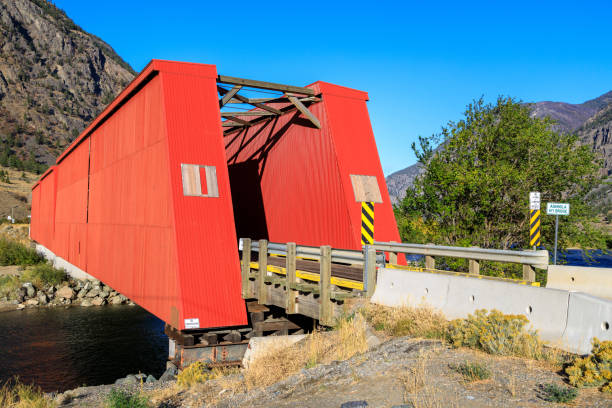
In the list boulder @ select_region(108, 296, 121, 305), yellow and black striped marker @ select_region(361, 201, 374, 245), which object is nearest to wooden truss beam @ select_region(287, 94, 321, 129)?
yellow and black striped marker @ select_region(361, 201, 374, 245)

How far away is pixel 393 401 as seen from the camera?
5684mm

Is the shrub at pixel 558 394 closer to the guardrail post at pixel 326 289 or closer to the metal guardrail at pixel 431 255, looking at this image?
the metal guardrail at pixel 431 255

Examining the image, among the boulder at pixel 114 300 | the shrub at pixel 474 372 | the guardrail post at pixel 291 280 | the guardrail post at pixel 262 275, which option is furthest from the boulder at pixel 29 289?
the shrub at pixel 474 372

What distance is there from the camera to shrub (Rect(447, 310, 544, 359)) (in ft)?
21.7

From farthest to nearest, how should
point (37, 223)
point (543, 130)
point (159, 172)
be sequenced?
point (37, 223) → point (543, 130) → point (159, 172)

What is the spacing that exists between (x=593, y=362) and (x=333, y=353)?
4.37 meters

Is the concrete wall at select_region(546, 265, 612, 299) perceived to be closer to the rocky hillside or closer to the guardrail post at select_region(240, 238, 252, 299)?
the guardrail post at select_region(240, 238, 252, 299)

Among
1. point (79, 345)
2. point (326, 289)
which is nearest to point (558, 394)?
point (326, 289)

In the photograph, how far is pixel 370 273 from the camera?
9.76 m

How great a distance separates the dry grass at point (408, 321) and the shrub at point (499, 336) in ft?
1.93

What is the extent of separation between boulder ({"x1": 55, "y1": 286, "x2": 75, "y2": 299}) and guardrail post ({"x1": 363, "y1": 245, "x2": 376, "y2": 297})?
103ft

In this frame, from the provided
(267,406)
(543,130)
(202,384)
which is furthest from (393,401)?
(543,130)

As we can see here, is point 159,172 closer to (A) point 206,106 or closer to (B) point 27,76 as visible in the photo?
(A) point 206,106

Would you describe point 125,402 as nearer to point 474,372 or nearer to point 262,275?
point 262,275
